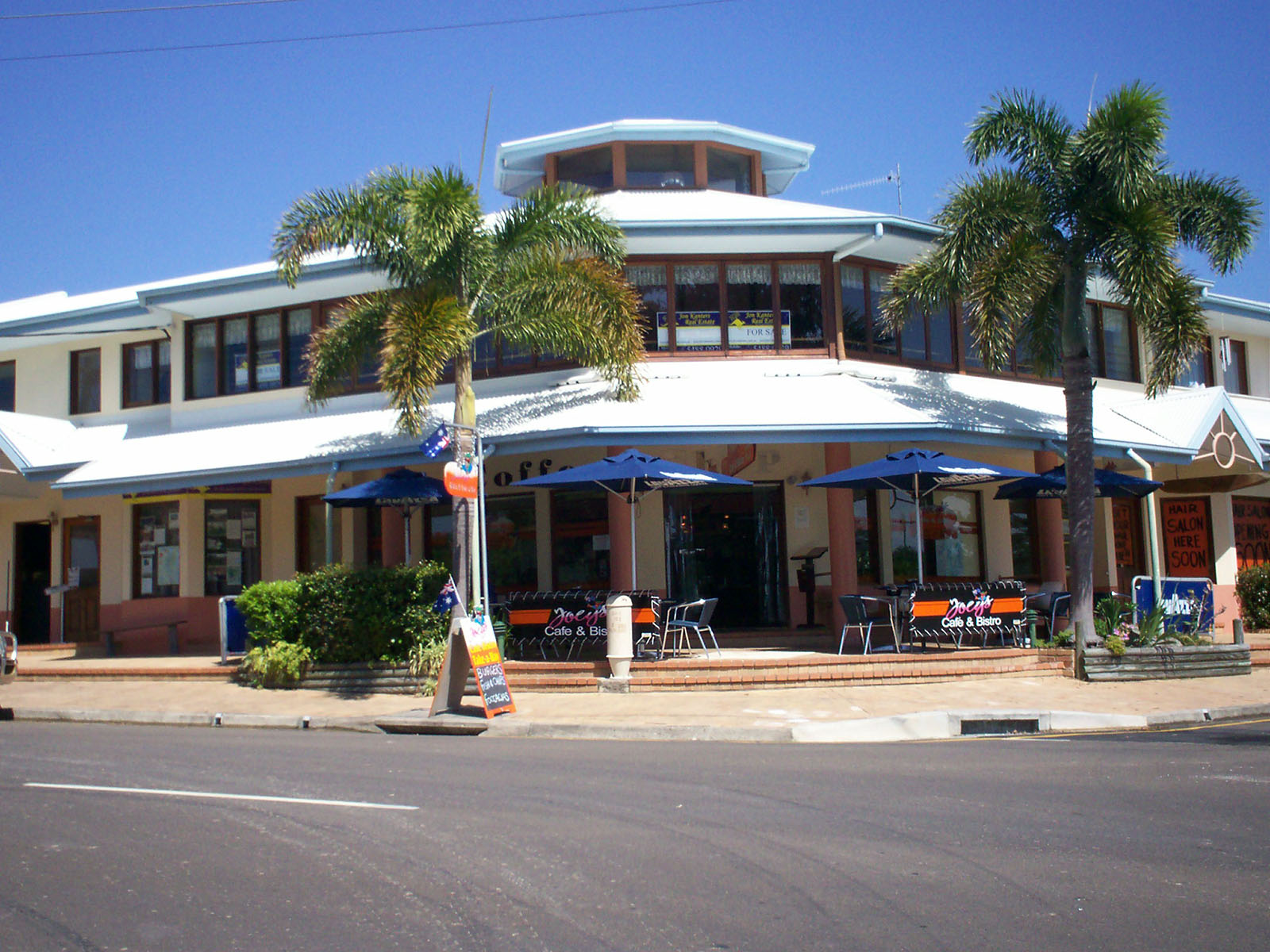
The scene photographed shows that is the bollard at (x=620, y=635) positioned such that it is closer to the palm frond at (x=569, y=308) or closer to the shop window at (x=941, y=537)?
the palm frond at (x=569, y=308)

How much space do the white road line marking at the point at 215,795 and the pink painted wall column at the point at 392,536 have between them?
9.63 metres

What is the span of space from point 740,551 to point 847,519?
2.34m

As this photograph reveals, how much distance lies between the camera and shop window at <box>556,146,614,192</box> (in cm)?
2119

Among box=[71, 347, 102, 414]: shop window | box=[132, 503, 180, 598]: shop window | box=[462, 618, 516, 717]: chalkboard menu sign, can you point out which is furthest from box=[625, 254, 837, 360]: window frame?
box=[71, 347, 102, 414]: shop window

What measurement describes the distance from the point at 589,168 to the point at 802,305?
5887 millimetres

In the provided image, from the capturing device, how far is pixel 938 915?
4.86 metres

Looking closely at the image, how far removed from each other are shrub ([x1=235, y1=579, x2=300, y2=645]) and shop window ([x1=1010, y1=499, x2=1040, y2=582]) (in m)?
12.2

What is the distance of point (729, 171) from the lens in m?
22.0

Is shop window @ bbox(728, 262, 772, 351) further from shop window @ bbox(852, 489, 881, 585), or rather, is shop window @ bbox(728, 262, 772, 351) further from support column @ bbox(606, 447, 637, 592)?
support column @ bbox(606, 447, 637, 592)

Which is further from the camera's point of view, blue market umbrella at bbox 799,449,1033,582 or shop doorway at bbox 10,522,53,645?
shop doorway at bbox 10,522,53,645

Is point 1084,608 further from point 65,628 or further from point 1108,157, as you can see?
point 65,628

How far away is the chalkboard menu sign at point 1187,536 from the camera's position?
22.4 meters

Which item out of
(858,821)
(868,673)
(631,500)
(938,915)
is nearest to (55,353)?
(631,500)

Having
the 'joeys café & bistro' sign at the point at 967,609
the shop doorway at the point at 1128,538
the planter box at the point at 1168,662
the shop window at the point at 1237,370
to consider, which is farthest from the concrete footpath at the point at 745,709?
the shop window at the point at 1237,370
